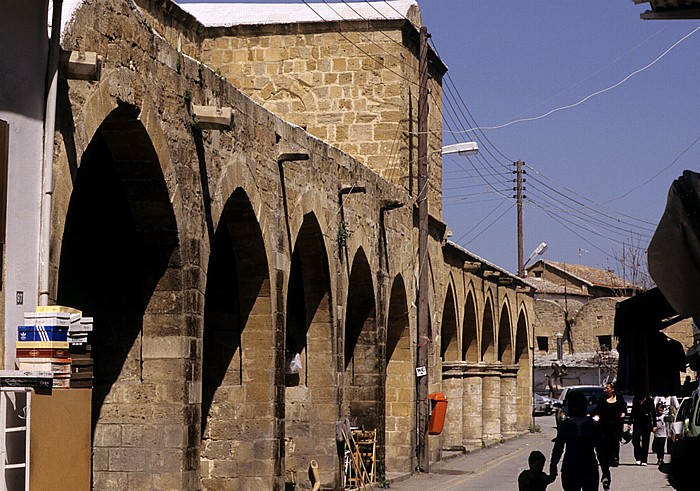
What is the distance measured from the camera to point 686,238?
6.49 meters

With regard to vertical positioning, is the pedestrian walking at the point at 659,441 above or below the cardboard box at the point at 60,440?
below

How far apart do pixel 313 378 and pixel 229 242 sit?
10.9 feet

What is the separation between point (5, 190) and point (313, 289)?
856cm

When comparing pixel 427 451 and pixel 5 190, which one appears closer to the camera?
pixel 5 190

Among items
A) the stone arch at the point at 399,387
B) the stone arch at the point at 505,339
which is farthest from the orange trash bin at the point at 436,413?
the stone arch at the point at 505,339

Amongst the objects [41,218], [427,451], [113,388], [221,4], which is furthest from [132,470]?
[221,4]

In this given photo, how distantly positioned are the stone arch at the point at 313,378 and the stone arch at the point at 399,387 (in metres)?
4.42

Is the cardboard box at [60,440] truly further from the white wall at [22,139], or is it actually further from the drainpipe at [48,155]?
the drainpipe at [48,155]

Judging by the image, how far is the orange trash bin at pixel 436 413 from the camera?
22344 millimetres

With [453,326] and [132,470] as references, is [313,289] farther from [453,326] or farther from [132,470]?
[453,326]

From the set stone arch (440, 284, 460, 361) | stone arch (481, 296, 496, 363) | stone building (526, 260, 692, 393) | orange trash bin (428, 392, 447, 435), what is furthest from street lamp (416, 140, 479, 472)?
stone building (526, 260, 692, 393)

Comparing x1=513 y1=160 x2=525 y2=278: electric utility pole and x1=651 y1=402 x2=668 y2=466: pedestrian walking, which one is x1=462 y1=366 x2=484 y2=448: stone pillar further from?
x1=513 y1=160 x2=525 y2=278: electric utility pole

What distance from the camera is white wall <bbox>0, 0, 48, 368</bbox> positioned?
321 inches

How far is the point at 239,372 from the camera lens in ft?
45.8
